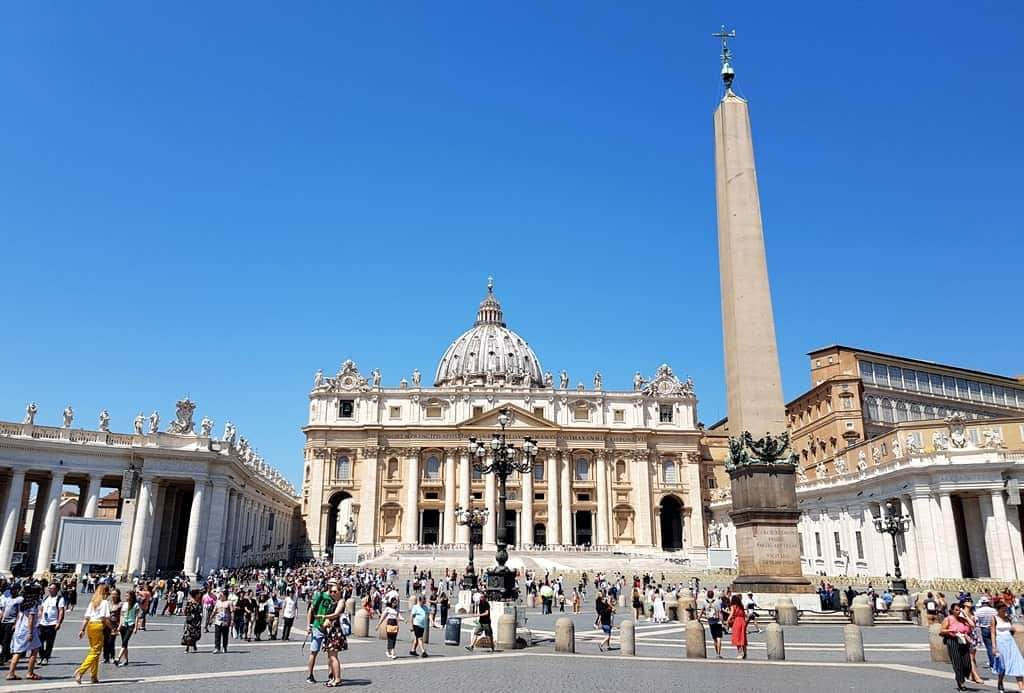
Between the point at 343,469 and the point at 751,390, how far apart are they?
5659 cm

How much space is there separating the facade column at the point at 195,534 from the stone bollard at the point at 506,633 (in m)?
25.1

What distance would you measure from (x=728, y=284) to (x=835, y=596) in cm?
887

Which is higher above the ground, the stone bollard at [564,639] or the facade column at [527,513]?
the facade column at [527,513]

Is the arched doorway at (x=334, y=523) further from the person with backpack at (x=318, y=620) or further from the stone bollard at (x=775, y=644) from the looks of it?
the stone bollard at (x=775, y=644)

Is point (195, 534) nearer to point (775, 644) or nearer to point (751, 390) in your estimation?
point (751, 390)

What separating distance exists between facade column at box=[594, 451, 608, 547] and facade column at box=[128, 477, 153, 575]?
40780 millimetres

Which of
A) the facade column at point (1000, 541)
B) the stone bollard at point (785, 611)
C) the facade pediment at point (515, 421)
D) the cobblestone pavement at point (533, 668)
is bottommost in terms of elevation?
the cobblestone pavement at point (533, 668)

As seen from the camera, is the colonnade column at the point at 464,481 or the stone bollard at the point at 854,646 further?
the colonnade column at the point at 464,481

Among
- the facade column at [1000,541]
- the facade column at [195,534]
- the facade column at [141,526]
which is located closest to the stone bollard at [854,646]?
the facade column at [1000,541]

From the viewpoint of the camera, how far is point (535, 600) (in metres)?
29.0

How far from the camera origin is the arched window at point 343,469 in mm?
68000

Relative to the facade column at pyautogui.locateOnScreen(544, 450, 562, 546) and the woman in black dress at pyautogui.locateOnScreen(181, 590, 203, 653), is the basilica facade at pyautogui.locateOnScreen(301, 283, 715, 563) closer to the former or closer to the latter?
the facade column at pyautogui.locateOnScreen(544, 450, 562, 546)

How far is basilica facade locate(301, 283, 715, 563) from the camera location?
2618 inches

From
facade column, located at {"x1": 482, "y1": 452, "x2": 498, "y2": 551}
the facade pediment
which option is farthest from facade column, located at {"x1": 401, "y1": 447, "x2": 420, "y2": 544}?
facade column, located at {"x1": 482, "y1": 452, "x2": 498, "y2": 551}
